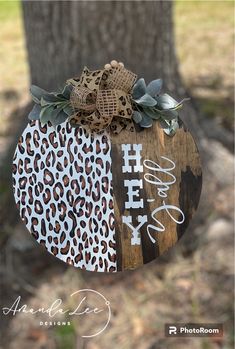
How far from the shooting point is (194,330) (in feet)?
5.42

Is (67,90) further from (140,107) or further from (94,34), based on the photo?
(94,34)

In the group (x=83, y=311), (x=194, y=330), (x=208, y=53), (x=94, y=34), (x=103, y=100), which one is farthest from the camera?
(x=208, y=53)

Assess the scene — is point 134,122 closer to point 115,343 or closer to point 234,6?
point 115,343

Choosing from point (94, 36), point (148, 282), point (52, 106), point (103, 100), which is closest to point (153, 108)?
point (103, 100)

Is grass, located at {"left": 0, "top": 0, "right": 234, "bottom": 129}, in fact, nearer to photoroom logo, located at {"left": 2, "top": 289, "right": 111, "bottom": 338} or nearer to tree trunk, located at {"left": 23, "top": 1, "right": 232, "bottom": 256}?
tree trunk, located at {"left": 23, "top": 1, "right": 232, "bottom": 256}

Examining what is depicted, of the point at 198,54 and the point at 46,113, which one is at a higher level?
the point at 198,54

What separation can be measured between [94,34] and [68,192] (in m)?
0.90

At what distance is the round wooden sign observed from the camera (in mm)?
1118

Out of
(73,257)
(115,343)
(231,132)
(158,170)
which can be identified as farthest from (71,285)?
(231,132)

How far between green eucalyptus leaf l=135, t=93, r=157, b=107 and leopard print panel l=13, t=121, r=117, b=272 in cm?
11

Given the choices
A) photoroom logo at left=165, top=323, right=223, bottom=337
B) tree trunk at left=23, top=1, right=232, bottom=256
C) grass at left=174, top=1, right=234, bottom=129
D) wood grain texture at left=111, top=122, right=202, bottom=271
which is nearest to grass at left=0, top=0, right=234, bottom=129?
grass at left=174, top=1, right=234, bottom=129

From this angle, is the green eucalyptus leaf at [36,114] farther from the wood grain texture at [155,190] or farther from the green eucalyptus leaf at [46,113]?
the wood grain texture at [155,190]

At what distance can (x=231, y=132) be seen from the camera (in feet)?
8.96

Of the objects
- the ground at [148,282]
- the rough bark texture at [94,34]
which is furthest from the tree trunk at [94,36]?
the ground at [148,282]
